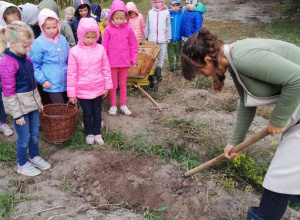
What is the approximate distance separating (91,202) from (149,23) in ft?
15.1

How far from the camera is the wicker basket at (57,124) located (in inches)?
142

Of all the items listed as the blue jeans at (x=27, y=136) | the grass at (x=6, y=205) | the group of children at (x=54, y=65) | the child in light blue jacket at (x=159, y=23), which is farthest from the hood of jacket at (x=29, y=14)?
the child in light blue jacket at (x=159, y=23)

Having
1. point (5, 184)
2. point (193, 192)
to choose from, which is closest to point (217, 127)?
point (193, 192)

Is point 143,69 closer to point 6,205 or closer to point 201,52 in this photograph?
point 6,205

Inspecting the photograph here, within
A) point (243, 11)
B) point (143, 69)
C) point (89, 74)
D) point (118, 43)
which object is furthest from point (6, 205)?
point (243, 11)

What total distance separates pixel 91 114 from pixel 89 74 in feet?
1.79

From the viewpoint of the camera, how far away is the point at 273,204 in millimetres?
2143

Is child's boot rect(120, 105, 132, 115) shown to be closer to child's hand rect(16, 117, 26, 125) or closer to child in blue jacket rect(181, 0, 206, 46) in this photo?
child's hand rect(16, 117, 26, 125)

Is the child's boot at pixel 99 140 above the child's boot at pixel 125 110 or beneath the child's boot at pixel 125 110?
beneath

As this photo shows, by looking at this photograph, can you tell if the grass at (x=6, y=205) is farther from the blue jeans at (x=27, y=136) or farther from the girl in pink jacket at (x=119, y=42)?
the girl in pink jacket at (x=119, y=42)

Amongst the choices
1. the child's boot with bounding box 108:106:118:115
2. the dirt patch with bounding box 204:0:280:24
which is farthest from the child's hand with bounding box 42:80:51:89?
the dirt patch with bounding box 204:0:280:24

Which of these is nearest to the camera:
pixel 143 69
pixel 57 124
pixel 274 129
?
pixel 274 129

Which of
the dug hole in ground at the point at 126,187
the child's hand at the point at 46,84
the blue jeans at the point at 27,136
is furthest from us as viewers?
the child's hand at the point at 46,84

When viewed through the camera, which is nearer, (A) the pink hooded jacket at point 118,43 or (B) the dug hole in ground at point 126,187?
(B) the dug hole in ground at point 126,187
